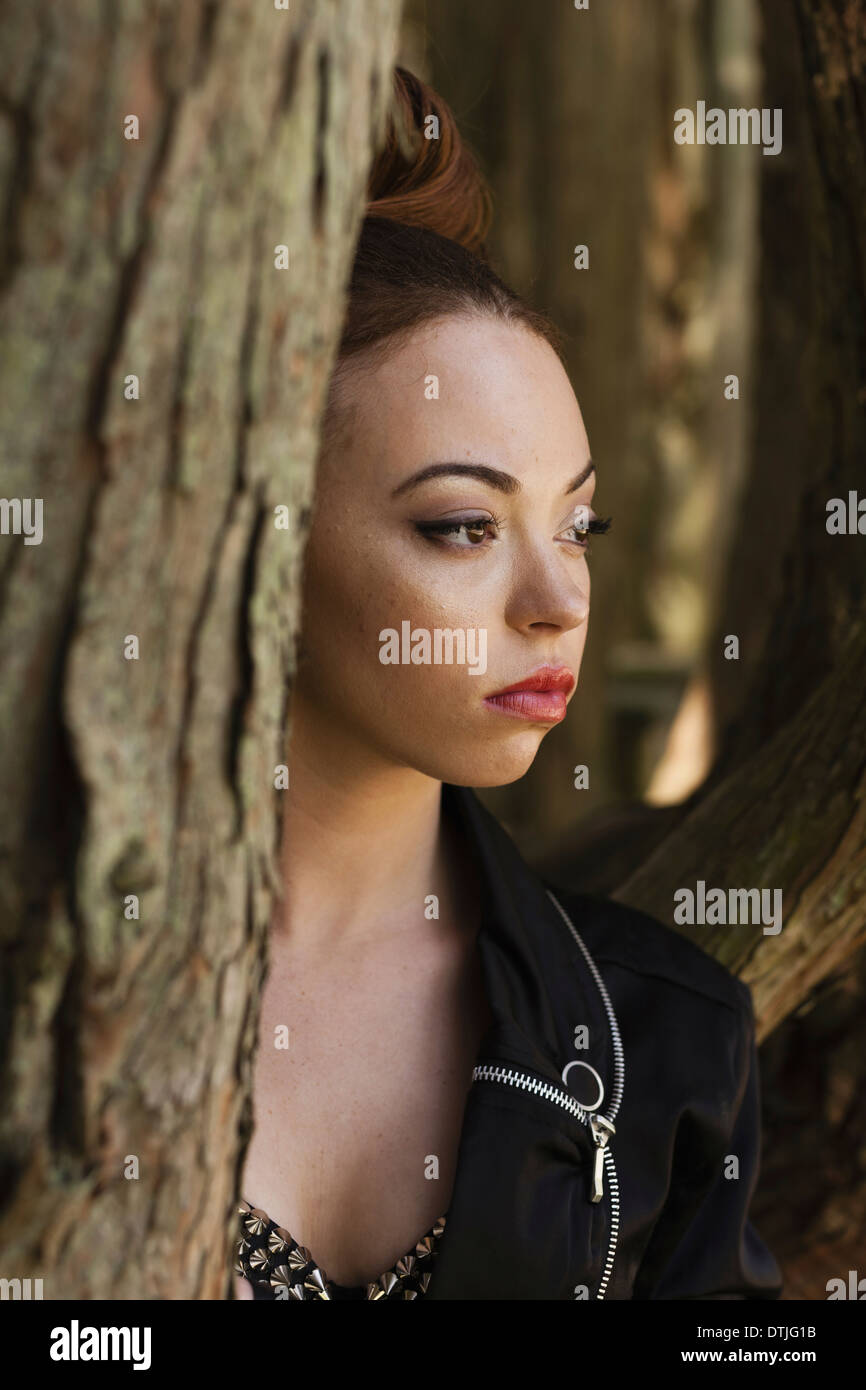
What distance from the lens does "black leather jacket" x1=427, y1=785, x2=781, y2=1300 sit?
1.34m

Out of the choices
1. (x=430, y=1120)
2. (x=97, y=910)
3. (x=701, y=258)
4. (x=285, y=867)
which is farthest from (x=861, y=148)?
(x=701, y=258)

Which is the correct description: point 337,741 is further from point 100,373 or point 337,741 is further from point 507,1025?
point 100,373

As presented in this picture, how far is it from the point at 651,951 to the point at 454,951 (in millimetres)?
254

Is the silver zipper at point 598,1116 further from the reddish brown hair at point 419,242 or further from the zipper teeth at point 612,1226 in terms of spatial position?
the reddish brown hair at point 419,242

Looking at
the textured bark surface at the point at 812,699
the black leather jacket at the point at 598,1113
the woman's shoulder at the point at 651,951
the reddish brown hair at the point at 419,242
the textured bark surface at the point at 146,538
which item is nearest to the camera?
the textured bark surface at the point at 146,538

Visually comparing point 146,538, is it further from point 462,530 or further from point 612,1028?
point 612,1028

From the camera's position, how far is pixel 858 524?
193cm

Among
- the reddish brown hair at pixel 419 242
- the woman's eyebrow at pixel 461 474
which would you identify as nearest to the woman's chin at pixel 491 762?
the woman's eyebrow at pixel 461 474

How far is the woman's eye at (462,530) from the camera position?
4.49 feet

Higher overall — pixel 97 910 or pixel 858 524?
pixel 858 524

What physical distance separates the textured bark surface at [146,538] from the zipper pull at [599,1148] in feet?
2.13

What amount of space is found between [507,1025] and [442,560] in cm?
49

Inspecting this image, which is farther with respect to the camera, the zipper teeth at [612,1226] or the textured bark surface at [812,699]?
the textured bark surface at [812,699]

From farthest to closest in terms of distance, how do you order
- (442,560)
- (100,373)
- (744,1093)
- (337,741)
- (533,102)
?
(533,102) < (744,1093) < (337,741) < (442,560) < (100,373)
